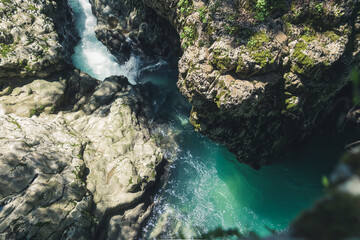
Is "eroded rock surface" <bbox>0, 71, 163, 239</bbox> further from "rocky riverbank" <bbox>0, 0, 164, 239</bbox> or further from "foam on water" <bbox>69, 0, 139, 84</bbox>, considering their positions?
"foam on water" <bbox>69, 0, 139, 84</bbox>

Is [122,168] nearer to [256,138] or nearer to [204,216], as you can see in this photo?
[204,216]

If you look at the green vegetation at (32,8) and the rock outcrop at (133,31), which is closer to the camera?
the green vegetation at (32,8)

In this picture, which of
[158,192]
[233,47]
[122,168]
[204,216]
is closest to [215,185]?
[204,216]

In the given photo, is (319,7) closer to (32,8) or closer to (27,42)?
(27,42)

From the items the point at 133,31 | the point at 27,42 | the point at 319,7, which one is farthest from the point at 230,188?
the point at 27,42

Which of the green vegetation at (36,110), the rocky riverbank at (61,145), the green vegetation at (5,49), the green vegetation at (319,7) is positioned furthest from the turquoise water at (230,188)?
the green vegetation at (5,49)

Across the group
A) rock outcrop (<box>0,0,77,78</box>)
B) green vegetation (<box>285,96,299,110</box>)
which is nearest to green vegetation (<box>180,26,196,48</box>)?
green vegetation (<box>285,96,299,110</box>)

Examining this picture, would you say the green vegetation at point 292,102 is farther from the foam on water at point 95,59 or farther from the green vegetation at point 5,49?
the green vegetation at point 5,49
